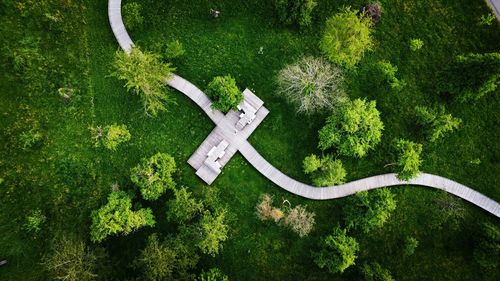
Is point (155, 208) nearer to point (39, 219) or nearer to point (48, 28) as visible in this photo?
point (39, 219)

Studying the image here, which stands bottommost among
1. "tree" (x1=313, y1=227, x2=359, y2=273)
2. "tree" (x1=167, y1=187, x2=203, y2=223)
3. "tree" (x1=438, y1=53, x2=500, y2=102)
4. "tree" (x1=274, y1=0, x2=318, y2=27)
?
"tree" (x1=167, y1=187, x2=203, y2=223)

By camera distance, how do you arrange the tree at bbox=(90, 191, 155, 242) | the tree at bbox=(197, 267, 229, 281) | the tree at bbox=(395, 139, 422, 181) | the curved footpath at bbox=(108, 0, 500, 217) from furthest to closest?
the curved footpath at bbox=(108, 0, 500, 217) → the tree at bbox=(395, 139, 422, 181) → the tree at bbox=(197, 267, 229, 281) → the tree at bbox=(90, 191, 155, 242)

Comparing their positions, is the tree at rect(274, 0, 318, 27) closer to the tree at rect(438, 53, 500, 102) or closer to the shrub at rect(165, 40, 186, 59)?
the shrub at rect(165, 40, 186, 59)

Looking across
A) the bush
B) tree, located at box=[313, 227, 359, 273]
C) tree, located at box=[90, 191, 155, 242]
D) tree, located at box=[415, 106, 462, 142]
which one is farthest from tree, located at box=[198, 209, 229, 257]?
tree, located at box=[415, 106, 462, 142]

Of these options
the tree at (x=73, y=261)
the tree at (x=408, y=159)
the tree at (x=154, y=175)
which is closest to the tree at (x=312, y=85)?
the tree at (x=408, y=159)

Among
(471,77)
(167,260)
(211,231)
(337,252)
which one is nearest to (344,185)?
(337,252)

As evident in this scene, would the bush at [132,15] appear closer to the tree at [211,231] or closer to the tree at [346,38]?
the tree at [346,38]
